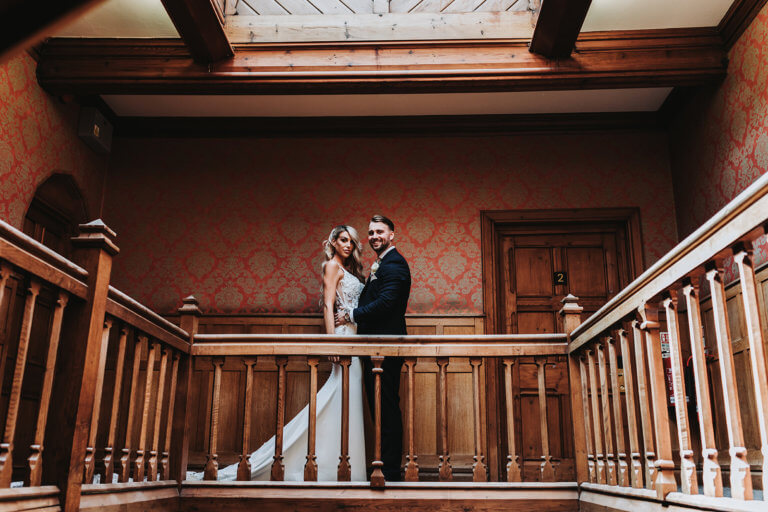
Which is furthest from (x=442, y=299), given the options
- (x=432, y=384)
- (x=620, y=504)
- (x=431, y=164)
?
(x=620, y=504)

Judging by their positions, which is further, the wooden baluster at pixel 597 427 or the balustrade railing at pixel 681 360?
the wooden baluster at pixel 597 427

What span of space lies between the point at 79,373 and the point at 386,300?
7.12 ft

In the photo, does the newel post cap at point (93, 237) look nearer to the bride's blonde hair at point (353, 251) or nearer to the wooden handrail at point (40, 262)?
the wooden handrail at point (40, 262)

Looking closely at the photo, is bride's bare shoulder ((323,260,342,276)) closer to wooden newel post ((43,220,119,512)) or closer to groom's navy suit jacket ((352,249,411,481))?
groom's navy suit jacket ((352,249,411,481))

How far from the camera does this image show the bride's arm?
4840 millimetres

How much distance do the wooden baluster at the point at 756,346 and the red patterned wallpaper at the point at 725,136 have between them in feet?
9.41

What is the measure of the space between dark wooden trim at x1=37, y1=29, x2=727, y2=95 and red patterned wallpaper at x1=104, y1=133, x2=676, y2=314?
1.07 m

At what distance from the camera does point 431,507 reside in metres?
3.58

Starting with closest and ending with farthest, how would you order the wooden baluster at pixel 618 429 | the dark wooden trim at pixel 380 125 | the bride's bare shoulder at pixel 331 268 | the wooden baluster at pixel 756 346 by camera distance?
1. the wooden baluster at pixel 756 346
2. the wooden baluster at pixel 618 429
3. the bride's bare shoulder at pixel 331 268
4. the dark wooden trim at pixel 380 125

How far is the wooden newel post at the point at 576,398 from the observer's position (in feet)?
12.1

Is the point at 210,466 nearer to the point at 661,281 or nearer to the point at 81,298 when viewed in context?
the point at 81,298

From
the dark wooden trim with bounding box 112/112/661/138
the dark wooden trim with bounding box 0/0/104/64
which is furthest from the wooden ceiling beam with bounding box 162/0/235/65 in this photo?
the dark wooden trim with bounding box 0/0/104/64

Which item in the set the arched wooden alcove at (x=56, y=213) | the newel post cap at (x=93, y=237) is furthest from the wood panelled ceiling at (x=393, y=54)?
the newel post cap at (x=93, y=237)

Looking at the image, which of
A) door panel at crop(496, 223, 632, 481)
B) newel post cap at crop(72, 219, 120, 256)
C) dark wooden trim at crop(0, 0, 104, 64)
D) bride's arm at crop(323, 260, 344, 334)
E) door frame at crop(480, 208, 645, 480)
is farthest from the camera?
door frame at crop(480, 208, 645, 480)
